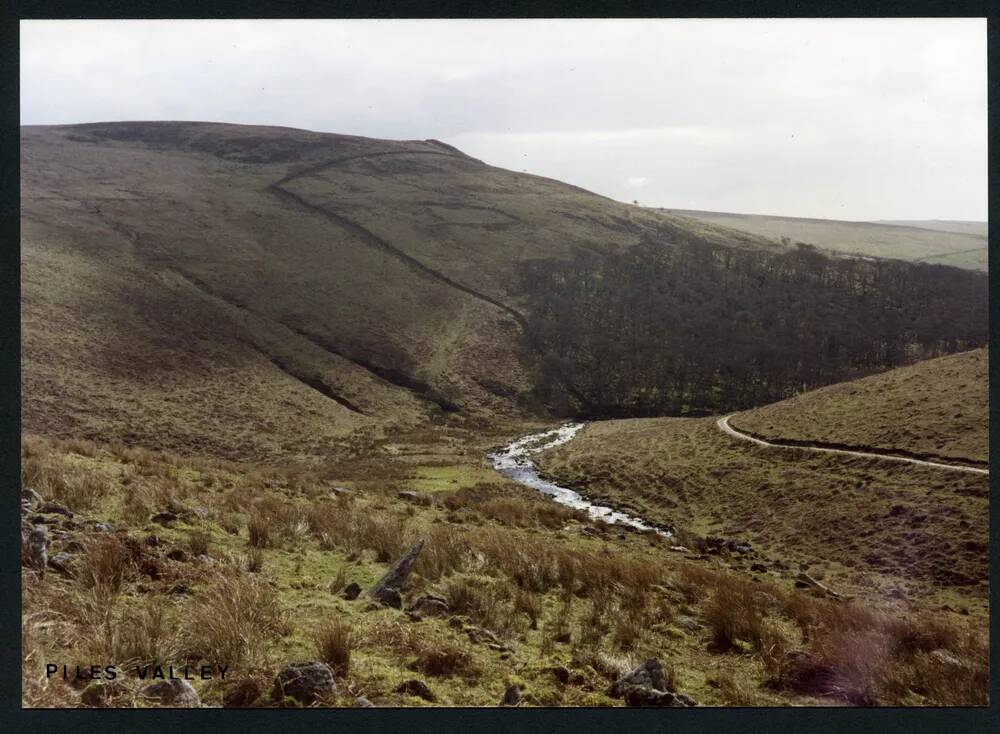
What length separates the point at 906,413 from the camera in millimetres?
24125

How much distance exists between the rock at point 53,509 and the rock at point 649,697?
7303 mm

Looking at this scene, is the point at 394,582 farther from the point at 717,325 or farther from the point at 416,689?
the point at 717,325

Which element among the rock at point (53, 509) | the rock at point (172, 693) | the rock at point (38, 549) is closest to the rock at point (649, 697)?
the rock at point (172, 693)

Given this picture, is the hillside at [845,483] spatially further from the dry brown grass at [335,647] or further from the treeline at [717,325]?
the treeline at [717,325]

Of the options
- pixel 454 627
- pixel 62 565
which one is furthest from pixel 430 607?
pixel 62 565

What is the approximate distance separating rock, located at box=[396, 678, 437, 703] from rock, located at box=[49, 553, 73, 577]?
375 centimetres

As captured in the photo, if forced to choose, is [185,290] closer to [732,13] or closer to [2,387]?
[2,387]

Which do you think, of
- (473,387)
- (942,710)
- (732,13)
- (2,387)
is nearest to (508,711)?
(942,710)

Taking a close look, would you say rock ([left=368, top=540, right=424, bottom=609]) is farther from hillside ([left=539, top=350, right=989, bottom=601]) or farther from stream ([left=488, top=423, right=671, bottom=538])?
stream ([left=488, top=423, right=671, bottom=538])

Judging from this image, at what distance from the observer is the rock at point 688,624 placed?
26.1 ft

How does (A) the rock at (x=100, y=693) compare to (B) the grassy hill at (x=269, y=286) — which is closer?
(A) the rock at (x=100, y=693)

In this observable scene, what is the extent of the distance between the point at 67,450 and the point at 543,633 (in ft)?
38.6

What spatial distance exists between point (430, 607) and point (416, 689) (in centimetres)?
141

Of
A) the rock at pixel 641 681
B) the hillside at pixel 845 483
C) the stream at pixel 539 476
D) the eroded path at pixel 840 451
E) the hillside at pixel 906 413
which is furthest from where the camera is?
the stream at pixel 539 476
